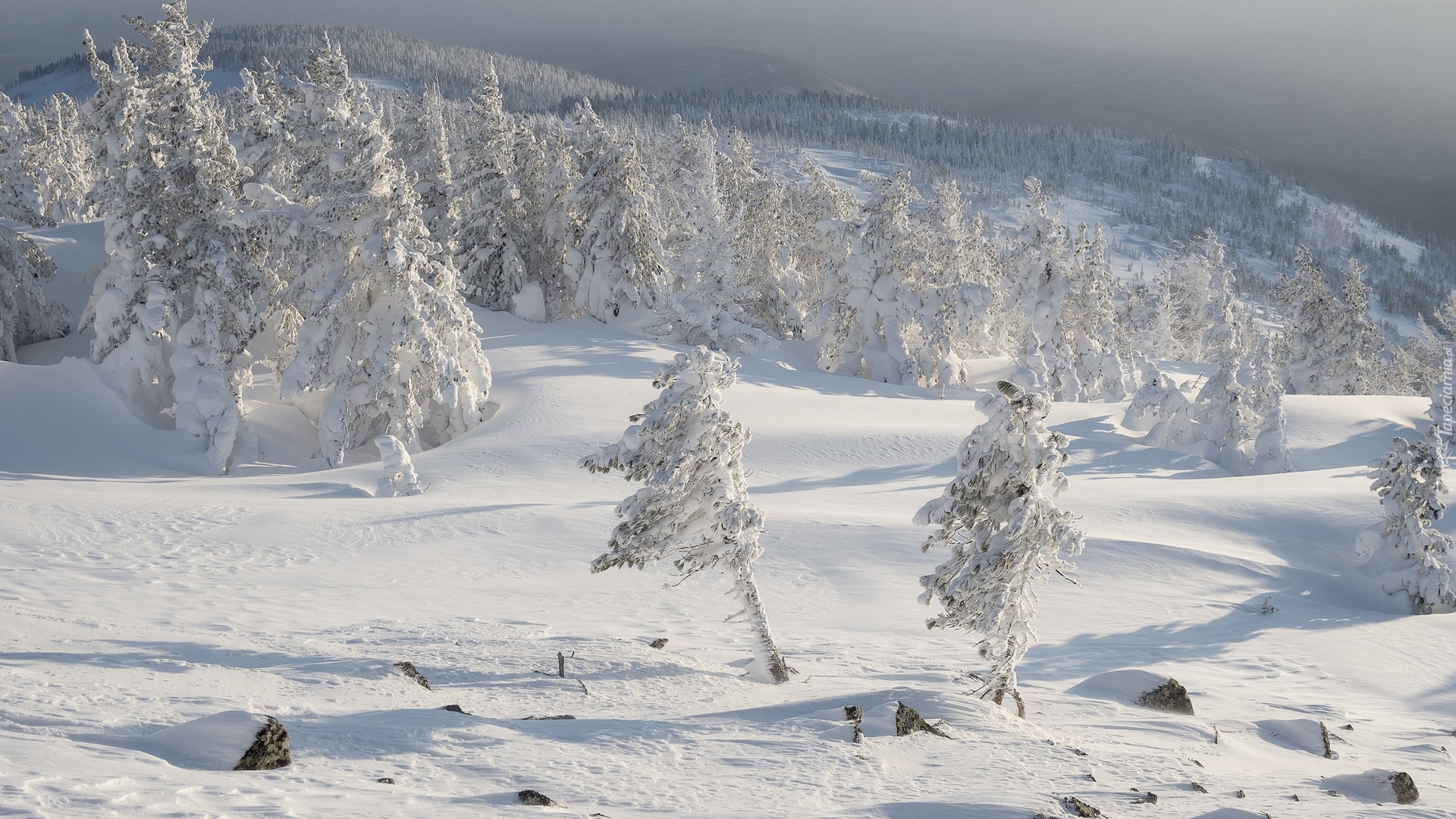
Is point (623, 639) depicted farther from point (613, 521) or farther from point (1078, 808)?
point (1078, 808)

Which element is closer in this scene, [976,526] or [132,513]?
[976,526]

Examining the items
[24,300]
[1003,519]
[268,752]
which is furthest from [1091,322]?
[24,300]

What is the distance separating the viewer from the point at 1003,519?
1024 cm

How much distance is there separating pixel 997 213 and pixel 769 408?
184 meters

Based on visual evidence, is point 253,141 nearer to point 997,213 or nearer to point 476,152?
point 476,152

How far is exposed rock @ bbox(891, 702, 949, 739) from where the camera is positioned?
8.91 meters

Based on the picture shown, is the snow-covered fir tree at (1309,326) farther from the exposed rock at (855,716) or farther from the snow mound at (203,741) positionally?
the snow mound at (203,741)

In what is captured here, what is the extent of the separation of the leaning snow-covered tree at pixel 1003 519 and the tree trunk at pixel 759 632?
2.07 m

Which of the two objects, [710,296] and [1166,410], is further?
[710,296]

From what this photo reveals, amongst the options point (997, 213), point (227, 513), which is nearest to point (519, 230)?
point (227, 513)

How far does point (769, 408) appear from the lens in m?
28.2

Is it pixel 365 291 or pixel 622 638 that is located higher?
pixel 365 291

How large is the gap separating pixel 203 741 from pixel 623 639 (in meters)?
6.63

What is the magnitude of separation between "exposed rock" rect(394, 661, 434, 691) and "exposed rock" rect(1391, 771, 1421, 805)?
9675 mm
